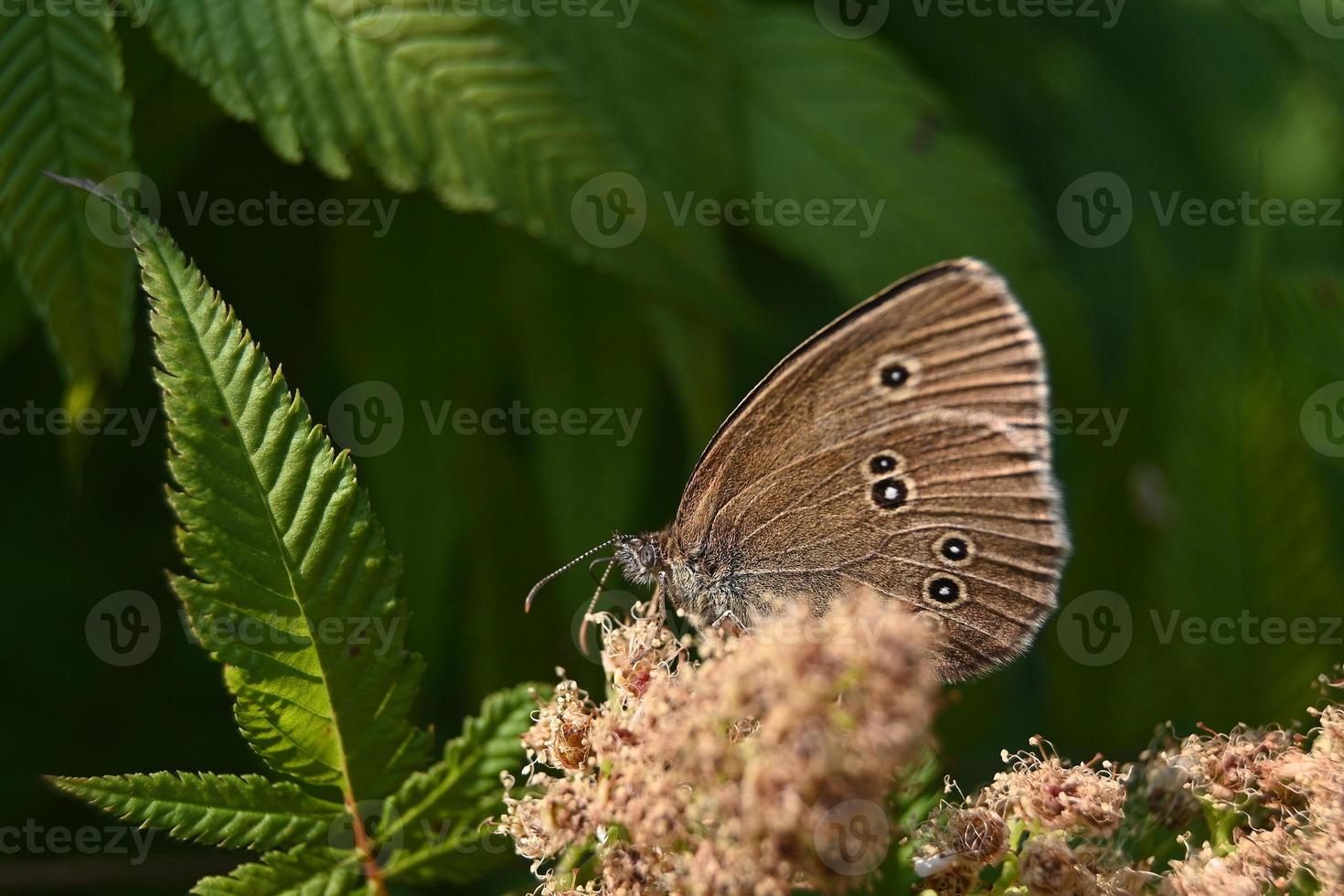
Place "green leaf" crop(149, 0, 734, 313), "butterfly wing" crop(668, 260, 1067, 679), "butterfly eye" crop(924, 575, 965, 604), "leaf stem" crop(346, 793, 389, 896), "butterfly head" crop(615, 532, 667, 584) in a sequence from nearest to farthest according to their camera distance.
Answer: "leaf stem" crop(346, 793, 389, 896) < "green leaf" crop(149, 0, 734, 313) < "butterfly wing" crop(668, 260, 1067, 679) < "butterfly eye" crop(924, 575, 965, 604) < "butterfly head" crop(615, 532, 667, 584)

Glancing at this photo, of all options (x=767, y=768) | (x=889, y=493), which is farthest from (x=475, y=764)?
(x=889, y=493)

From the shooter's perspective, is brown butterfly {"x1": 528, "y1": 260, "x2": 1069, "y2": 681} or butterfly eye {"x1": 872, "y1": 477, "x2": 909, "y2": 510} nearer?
brown butterfly {"x1": 528, "y1": 260, "x2": 1069, "y2": 681}

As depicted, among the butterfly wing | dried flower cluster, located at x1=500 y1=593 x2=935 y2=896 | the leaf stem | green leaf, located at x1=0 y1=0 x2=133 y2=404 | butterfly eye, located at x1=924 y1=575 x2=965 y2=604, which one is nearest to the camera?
dried flower cluster, located at x1=500 y1=593 x2=935 y2=896

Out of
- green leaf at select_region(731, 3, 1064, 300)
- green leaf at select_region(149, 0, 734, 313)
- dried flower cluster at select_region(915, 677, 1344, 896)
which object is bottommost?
dried flower cluster at select_region(915, 677, 1344, 896)

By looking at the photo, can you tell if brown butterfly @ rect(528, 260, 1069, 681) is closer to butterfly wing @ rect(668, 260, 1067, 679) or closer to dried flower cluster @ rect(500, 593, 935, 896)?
butterfly wing @ rect(668, 260, 1067, 679)

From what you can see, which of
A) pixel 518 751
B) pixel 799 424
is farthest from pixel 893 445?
pixel 518 751

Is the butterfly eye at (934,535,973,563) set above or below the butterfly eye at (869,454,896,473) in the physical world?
below

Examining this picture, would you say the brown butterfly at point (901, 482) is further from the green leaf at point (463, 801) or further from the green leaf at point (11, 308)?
the green leaf at point (11, 308)

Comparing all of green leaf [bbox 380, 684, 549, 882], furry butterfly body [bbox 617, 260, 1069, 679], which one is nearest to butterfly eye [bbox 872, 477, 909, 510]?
furry butterfly body [bbox 617, 260, 1069, 679]

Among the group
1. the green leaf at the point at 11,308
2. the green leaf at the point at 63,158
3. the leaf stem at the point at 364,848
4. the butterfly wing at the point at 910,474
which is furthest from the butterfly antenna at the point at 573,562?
the green leaf at the point at 11,308
